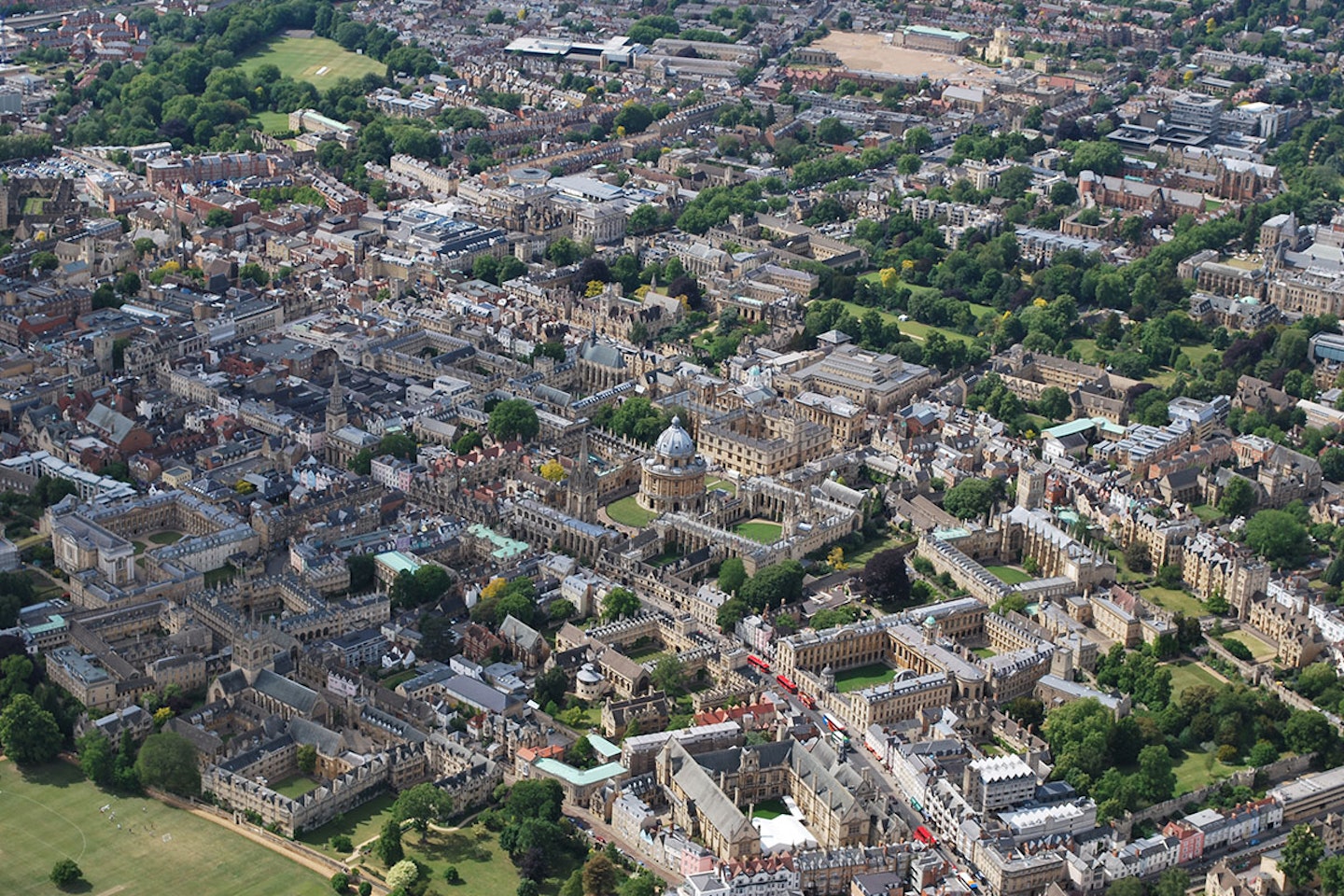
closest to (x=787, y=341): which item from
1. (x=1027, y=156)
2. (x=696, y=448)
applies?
(x=696, y=448)

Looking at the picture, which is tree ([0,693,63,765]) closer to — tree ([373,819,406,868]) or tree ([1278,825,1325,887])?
tree ([373,819,406,868])

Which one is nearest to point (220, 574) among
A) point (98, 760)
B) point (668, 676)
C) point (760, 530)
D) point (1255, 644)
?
point (98, 760)

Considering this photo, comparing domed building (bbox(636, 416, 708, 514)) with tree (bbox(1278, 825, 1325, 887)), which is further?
domed building (bbox(636, 416, 708, 514))

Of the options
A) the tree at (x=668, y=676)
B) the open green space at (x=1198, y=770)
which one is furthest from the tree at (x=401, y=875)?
the open green space at (x=1198, y=770)

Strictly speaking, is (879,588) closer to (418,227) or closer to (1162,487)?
(1162,487)

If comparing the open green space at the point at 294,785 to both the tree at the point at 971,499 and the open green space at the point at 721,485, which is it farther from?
the tree at the point at 971,499

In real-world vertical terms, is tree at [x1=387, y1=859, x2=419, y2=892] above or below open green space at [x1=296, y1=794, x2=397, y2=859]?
above

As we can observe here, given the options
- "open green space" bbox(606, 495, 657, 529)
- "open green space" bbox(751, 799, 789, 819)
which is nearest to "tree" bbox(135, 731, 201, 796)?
"open green space" bbox(751, 799, 789, 819)
